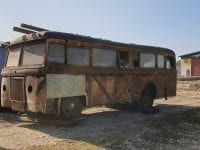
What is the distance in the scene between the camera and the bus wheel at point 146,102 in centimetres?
1400

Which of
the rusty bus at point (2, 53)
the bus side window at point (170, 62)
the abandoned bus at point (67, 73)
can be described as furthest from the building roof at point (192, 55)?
the rusty bus at point (2, 53)

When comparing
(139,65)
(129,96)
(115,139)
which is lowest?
(115,139)

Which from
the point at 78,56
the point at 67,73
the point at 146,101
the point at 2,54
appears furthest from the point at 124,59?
the point at 2,54

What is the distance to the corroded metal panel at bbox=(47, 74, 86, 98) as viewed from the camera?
9.84m

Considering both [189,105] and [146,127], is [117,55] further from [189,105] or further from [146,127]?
[189,105]

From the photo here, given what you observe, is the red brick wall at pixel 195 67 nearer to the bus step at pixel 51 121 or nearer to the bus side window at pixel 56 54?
the bus step at pixel 51 121

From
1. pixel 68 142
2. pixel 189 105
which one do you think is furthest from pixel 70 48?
pixel 189 105

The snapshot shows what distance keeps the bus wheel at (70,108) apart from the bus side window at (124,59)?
103 inches

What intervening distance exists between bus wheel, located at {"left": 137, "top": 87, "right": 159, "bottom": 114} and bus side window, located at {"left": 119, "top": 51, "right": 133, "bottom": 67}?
1651mm

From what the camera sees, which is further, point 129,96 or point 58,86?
point 129,96

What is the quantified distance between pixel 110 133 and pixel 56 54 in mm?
2841

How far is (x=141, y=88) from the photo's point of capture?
1380cm

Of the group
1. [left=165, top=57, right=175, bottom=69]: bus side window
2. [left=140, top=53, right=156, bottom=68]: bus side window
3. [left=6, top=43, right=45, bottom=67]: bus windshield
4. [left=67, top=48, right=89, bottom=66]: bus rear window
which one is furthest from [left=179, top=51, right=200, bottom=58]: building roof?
[left=6, top=43, right=45, bottom=67]: bus windshield

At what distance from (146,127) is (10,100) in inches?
176
